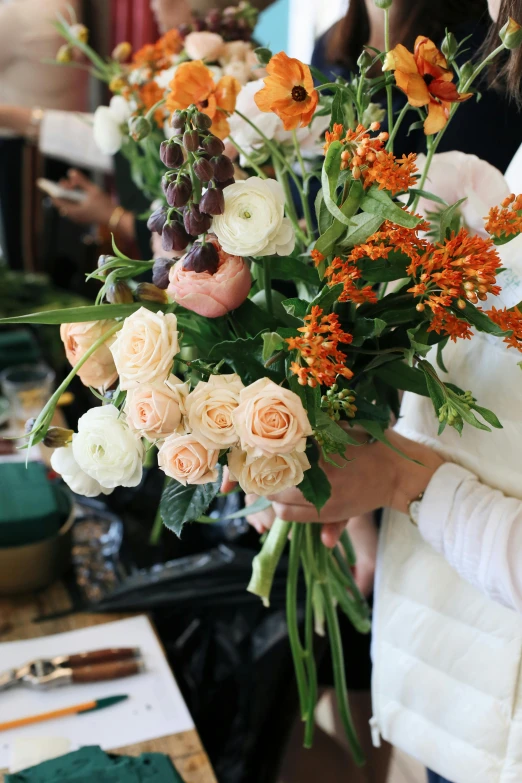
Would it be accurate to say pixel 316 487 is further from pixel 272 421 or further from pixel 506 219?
pixel 506 219

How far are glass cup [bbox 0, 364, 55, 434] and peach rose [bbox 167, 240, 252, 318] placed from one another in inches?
36.9

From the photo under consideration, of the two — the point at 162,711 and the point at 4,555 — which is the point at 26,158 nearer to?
the point at 4,555

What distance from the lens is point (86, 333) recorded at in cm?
60

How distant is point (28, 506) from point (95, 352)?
49 cm

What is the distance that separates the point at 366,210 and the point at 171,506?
29cm

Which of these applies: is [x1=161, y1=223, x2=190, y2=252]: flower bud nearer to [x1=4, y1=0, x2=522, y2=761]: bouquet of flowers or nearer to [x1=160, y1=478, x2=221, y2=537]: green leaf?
[x1=4, y1=0, x2=522, y2=761]: bouquet of flowers

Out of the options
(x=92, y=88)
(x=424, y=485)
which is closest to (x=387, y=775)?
(x=424, y=485)

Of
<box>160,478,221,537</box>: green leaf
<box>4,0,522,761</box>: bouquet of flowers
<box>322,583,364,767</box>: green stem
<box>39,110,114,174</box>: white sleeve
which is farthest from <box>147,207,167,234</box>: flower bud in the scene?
<box>39,110,114,174</box>: white sleeve

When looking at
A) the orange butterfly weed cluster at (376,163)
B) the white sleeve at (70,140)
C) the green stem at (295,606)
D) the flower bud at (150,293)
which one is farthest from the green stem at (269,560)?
the white sleeve at (70,140)

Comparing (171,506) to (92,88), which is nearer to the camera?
(171,506)

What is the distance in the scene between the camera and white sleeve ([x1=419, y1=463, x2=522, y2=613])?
2.26 feet

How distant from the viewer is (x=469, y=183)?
0.70m

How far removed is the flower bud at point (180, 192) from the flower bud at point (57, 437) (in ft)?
0.67

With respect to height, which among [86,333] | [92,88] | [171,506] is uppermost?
[86,333]
